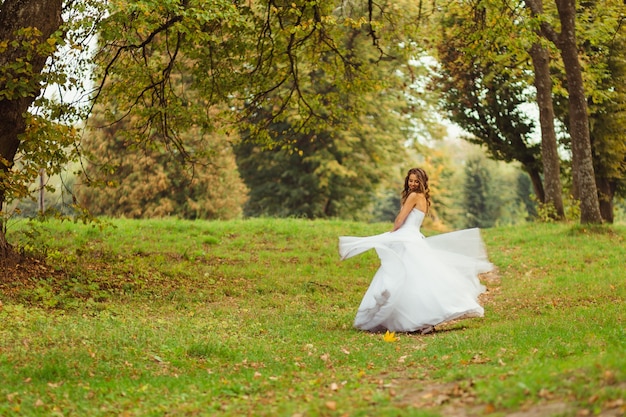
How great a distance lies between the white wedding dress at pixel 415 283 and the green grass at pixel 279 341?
14.3 inches

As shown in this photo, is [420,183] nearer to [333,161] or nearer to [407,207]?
[407,207]

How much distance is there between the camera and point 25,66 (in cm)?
1196

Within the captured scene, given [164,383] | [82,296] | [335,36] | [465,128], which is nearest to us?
[164,383]

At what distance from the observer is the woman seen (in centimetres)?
1098

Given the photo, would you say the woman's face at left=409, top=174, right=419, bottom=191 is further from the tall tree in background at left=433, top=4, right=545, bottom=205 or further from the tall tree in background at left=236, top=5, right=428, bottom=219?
the tall tree in background at left=236, top=5, right=428, bottom=219

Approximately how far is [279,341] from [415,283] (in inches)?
91.1

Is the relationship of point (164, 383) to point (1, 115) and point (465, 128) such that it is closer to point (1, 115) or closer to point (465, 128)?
point (1, 115)

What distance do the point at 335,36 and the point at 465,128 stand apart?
18872 millimetres

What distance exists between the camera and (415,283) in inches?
437

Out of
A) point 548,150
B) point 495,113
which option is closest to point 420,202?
point 548,150

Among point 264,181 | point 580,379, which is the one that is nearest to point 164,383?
point 580,379

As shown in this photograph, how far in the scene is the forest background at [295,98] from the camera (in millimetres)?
12617

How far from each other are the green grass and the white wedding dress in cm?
36

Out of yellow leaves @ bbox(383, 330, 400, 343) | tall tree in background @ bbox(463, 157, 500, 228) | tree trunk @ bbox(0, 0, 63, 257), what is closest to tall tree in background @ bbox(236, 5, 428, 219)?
tree trunk @ bbox(0, 0, 63, 257)
